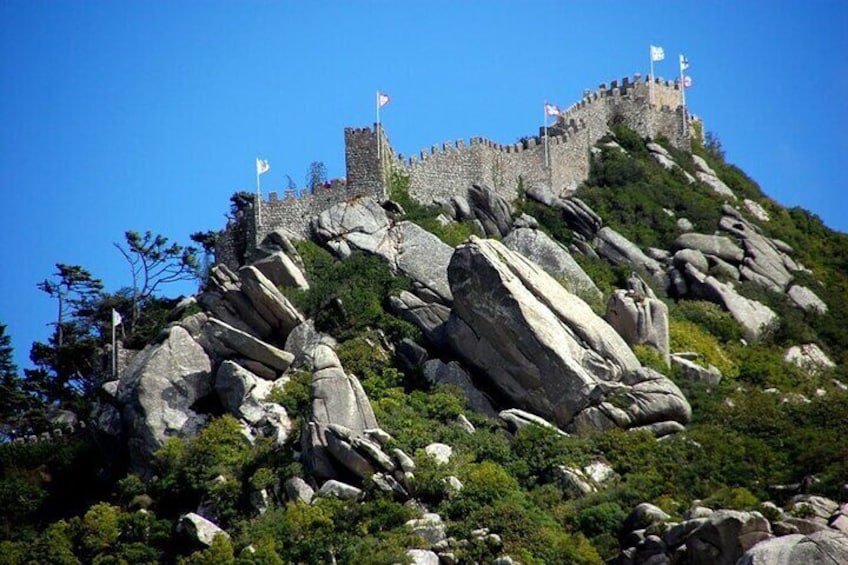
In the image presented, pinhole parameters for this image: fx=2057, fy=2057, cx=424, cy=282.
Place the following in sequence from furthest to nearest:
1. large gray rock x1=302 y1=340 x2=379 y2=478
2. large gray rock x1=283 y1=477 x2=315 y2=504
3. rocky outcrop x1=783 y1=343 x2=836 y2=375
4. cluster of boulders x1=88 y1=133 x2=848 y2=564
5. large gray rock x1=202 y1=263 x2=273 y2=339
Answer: rocky outcrop x1=783 y1=343 x2=836 y2=375 < large gray rock x1=202 y1=263 x2=273 y2=339 < large gray rock x1=302 y1=340 x2=379 y2=478 < cluster of boulders x1=88 y1=133 x2=848 y2=564 < large gray rock x1=283 y1=477 x2=315 y2=504

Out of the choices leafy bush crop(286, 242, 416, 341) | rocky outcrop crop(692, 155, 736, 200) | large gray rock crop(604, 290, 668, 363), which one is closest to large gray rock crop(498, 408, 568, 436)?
leafy bush crop(286, 242, 416, 341)

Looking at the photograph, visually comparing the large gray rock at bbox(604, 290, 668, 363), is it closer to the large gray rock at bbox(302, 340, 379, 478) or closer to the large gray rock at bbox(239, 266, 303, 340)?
the large gray rock at bbox(302, 340, 379, 478)

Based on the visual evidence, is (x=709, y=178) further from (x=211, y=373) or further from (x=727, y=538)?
(x=727, y=538)

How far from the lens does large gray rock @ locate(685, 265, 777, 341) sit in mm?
69625

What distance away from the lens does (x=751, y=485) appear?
187ft

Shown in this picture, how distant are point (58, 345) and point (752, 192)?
2908 cm

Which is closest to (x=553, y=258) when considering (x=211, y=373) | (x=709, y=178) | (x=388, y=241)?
(x=388, y=241)

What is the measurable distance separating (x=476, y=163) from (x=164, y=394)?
1754 centimetres

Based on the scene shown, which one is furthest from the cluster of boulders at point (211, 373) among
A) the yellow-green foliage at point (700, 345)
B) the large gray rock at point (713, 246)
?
the large gray rock at point (713, 246)

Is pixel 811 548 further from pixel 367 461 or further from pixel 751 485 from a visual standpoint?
pixel 367 461

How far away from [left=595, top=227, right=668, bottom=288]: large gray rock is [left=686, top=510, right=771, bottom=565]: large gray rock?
21.8 m

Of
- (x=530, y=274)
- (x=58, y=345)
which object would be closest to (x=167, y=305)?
(x=58, y=345)

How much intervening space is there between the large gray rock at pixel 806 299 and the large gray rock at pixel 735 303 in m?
1.87

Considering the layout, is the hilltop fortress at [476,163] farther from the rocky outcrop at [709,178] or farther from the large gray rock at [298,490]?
the large gray rock at [298,490]
